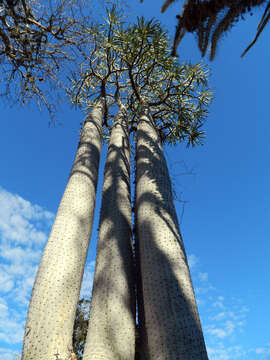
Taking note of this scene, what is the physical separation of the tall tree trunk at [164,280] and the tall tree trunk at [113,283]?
20 centimetres

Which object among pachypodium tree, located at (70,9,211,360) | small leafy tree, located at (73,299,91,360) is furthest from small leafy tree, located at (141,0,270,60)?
small leafy tree, located at (73,299,91,360)

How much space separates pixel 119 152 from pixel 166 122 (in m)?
3.13

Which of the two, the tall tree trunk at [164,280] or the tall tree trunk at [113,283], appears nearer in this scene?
the tall tree trunk at [164,280]

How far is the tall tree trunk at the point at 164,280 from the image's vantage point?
1.67 m

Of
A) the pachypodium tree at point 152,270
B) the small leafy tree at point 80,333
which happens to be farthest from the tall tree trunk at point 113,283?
the small leafy tree at point 80,333

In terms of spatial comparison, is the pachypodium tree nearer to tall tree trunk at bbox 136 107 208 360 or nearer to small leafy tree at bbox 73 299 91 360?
tall tree trunk at bbox 136 107 208 360

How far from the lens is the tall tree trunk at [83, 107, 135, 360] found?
6.11ft

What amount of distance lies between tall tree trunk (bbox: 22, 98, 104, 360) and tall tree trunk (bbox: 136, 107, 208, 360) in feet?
2.06

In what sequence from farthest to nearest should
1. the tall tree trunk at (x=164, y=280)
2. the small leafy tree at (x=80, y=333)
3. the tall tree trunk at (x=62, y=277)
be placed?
the small leafy tree at (x=80, y=333), the tall tree trunk at (x=62, y=277), the tall tree trunk at (x=164, y=280)

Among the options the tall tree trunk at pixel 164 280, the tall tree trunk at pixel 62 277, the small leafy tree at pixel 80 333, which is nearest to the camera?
the tall tree trunk at pixel 164 280

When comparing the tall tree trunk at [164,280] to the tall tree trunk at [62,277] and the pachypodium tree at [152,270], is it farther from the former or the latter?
the tall tree trunk at [62,277]

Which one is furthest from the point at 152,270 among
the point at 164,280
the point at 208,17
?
the point at 208,17

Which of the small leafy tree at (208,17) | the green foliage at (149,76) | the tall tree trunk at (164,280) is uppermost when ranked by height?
the green foliage at (149,76)

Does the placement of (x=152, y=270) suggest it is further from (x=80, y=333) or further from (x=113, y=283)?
(x=80, y=333)
